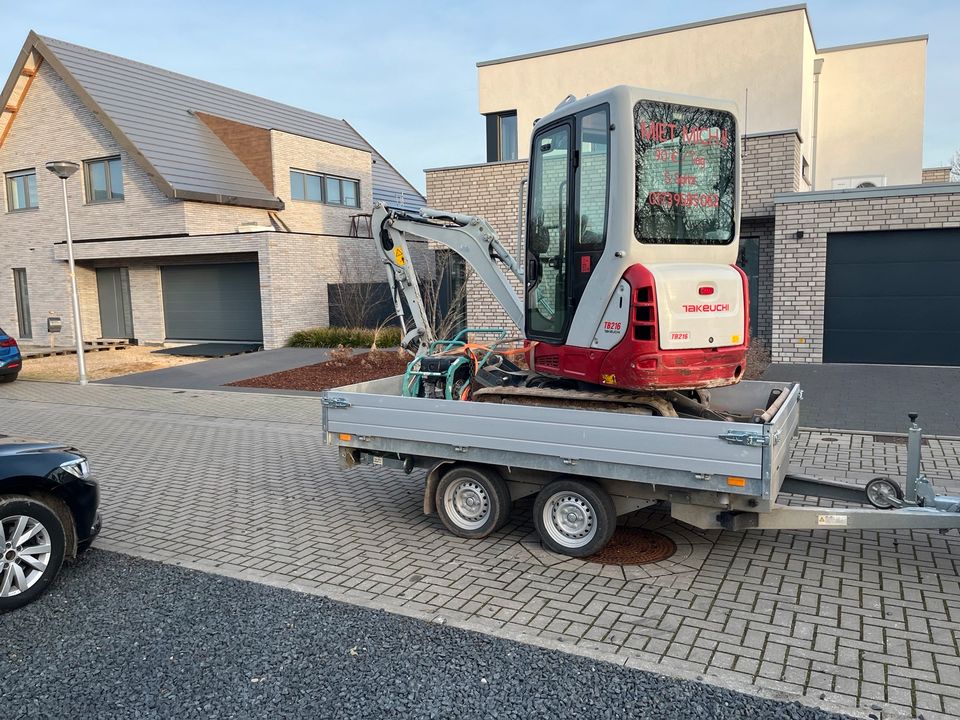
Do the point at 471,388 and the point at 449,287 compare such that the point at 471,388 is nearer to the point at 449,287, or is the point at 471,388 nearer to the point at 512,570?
the point at 512,570

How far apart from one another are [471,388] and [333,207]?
2170cm

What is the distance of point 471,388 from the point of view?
6.91 m

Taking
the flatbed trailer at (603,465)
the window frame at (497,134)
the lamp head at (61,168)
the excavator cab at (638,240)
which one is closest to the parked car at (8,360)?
the lamp head at (61,168)

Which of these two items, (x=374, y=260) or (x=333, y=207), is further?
(x=333, y=207)

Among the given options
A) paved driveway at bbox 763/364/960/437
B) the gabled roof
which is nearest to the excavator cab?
paved driveway at bbox 763/364/960/437

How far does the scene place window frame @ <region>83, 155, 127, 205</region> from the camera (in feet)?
77.3

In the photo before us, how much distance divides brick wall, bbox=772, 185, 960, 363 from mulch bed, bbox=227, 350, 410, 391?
7.65 metres

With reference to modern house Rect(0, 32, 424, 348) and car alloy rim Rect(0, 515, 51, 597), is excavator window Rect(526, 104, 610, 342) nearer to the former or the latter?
car alloy rim Rect(0, 515, 51, 597)

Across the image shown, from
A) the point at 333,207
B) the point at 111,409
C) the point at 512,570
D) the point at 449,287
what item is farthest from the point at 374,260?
the point at 512,570

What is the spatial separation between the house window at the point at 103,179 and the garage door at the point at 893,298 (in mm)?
20824

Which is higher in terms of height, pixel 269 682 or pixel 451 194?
pixel 451 194

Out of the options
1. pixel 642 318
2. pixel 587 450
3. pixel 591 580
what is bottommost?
pixel 591 580

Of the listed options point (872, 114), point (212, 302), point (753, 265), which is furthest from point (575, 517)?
point (212, 302)

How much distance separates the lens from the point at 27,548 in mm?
4777
